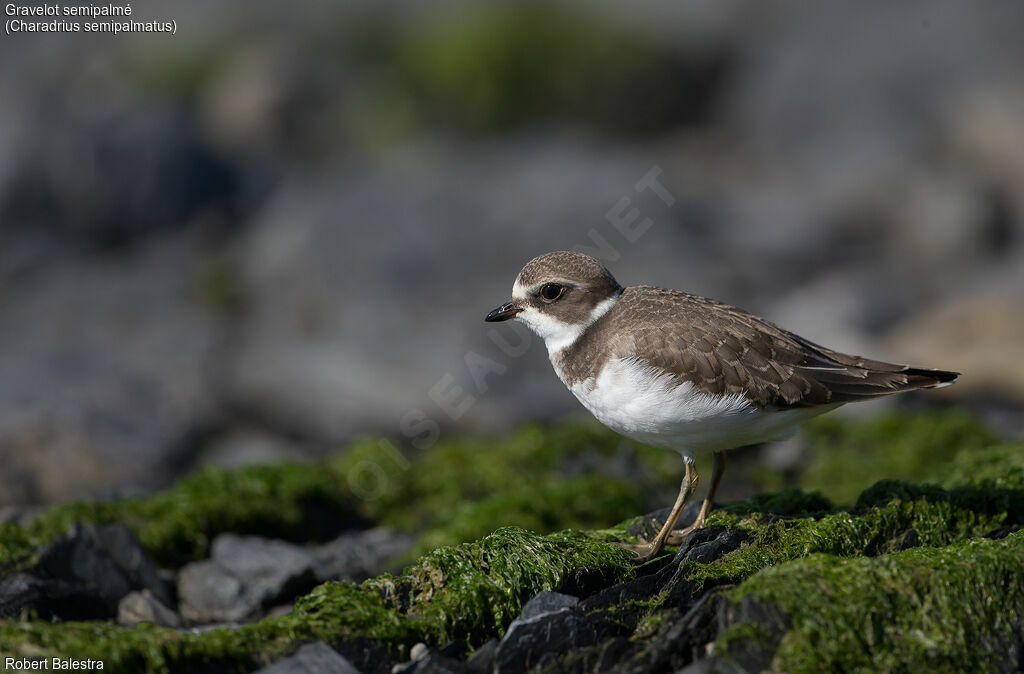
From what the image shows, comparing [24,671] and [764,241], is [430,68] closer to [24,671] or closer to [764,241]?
[764,241]

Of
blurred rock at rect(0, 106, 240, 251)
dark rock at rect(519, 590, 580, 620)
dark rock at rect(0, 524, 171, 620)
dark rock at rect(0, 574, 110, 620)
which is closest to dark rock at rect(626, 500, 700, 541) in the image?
dark rock at rect(519, 590, 580, 620)

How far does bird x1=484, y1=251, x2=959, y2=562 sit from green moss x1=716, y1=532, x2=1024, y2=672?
1699 millimetres

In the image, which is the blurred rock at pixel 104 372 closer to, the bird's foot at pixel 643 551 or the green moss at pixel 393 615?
the green moss at pixel 393 615

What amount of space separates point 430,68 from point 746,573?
22470mm

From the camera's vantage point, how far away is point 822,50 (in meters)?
25.9

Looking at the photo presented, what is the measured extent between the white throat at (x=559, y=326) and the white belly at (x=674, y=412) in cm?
66

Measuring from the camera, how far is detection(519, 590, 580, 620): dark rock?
5.43m

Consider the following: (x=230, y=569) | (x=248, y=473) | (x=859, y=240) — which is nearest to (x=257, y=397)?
(x=248, y=473)

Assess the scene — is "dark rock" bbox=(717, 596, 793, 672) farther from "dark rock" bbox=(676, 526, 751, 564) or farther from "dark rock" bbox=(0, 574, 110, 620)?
"dark rock" bbox=(0, 574, 110, 620)

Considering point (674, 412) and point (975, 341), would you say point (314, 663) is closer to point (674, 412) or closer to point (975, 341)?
point (674, 412)

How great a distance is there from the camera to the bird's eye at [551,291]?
25.9ft

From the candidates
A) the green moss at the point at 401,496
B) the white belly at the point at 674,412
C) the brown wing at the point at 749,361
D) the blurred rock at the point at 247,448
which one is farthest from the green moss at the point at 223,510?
the brown wing at the point at 749,361

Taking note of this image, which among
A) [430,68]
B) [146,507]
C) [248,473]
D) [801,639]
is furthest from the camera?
[430,68]

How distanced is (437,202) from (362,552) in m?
11.8
